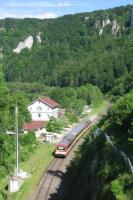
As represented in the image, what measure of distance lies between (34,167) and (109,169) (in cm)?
1826

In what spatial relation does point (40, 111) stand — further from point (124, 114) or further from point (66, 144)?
point (124, 114)

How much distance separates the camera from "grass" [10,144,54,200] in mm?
34625

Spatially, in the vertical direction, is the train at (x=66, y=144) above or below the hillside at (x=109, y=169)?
below

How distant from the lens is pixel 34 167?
43.1 metres

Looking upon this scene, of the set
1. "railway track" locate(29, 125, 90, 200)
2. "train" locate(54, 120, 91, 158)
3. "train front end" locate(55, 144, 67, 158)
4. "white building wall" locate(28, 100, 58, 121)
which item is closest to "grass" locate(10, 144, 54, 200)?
"railway track" locate(29, 125, 90, 200)

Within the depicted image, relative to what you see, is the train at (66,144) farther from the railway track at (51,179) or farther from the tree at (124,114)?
the tree at (124,114)

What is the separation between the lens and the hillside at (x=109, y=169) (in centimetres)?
2283

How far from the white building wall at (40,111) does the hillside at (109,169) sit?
42434 mm

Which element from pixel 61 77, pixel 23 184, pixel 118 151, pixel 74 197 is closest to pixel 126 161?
pixel 118 151

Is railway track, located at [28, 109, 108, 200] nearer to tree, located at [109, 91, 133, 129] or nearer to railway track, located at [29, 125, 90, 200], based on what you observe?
railway track, located at [29, 125, 90, 200]

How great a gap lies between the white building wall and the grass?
25138 mm

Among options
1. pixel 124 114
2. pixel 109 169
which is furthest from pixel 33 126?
pixel 109 169

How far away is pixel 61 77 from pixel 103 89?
26027mm

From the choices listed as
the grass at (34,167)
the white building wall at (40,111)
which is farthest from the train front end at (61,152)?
the white building wall at (40,111)
